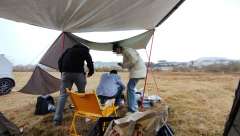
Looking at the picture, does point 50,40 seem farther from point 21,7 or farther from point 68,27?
point 21,7

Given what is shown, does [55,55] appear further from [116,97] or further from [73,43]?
[116,97]

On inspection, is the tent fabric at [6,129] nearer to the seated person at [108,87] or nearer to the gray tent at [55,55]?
the seated person at [108,87]

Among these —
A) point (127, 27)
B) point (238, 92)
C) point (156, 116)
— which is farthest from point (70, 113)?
point (238, 92)

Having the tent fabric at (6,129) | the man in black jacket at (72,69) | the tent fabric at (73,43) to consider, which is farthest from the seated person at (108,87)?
the tent fabric at (6,129)

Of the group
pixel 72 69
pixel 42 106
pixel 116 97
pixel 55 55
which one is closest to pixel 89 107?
pixel 72 69

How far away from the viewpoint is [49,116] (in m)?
4.72

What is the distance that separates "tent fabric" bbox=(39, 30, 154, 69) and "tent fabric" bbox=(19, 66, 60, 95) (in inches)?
8.8

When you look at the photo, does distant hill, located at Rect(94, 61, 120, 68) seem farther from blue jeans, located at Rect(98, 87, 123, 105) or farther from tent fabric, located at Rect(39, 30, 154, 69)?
blue jeans, located at Rect(98, 87, 123, 105)

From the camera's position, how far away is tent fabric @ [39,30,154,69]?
557 cm

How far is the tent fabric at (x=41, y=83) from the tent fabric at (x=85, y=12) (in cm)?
151

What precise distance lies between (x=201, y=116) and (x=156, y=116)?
2740 millimetres

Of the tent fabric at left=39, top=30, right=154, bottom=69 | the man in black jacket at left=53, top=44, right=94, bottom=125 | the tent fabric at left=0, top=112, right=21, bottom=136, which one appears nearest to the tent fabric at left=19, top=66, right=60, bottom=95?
the tent fabric at left=39, top=30, right=154, bottom=69

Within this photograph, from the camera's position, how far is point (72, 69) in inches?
162

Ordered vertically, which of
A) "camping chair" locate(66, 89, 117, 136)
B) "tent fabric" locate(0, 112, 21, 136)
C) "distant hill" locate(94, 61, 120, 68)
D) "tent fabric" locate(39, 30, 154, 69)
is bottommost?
"tent fabric" locate(0, 112, 21, 136)
